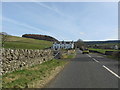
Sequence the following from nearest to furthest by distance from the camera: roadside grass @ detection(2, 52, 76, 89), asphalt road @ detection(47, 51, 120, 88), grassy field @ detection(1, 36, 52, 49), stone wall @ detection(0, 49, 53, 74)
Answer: roadside grass @ detection(2, 52, 76, 89) → asphalt road @ detection(47, 51, 120, 88) → stone wall @ detection(0, 49, 53, 74) → grassy field @ detection(1, 36, 52, 49)

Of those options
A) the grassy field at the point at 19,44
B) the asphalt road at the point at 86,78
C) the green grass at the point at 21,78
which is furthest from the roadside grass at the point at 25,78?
the grassy field at the point at 19,44

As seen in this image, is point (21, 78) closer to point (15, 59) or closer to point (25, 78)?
point (25, 78)

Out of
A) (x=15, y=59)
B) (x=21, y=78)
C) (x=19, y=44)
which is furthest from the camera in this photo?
(x=19, y=44)

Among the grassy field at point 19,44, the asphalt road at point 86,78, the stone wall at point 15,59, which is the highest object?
the grassy field at point 19,44

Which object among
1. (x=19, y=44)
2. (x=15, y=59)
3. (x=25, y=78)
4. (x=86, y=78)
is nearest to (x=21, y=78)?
(x=25, y=78)

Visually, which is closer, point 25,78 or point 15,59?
point 25,78

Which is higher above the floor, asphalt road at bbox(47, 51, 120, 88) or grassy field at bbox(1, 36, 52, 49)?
grassy field at bbox(1, 36, 52, 49)

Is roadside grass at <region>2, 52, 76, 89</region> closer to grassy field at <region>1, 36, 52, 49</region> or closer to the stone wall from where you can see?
the stone wall

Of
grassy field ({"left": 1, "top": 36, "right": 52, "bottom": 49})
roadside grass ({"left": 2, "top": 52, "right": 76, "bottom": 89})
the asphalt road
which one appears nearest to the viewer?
roadside grass ({"left": 2, "top": 52, "right": 76, "bottom": 89})

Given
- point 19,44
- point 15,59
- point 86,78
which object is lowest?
point 86,78

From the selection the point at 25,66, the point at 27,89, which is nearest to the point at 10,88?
the point at 27,89

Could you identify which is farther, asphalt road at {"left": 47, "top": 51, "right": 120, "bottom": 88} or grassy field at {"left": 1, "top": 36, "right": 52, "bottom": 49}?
grassy field at {"left": 1, "top": 36, "right": 52, "bottom": 49}

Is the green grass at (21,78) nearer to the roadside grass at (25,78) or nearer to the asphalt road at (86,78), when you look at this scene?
the roadside grass at (25,78)

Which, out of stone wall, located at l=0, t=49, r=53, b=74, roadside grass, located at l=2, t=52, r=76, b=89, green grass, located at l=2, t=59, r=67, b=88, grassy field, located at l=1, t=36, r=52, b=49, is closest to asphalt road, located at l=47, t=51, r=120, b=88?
roadside grass, located at l=2, t=52, r=76, b=89
